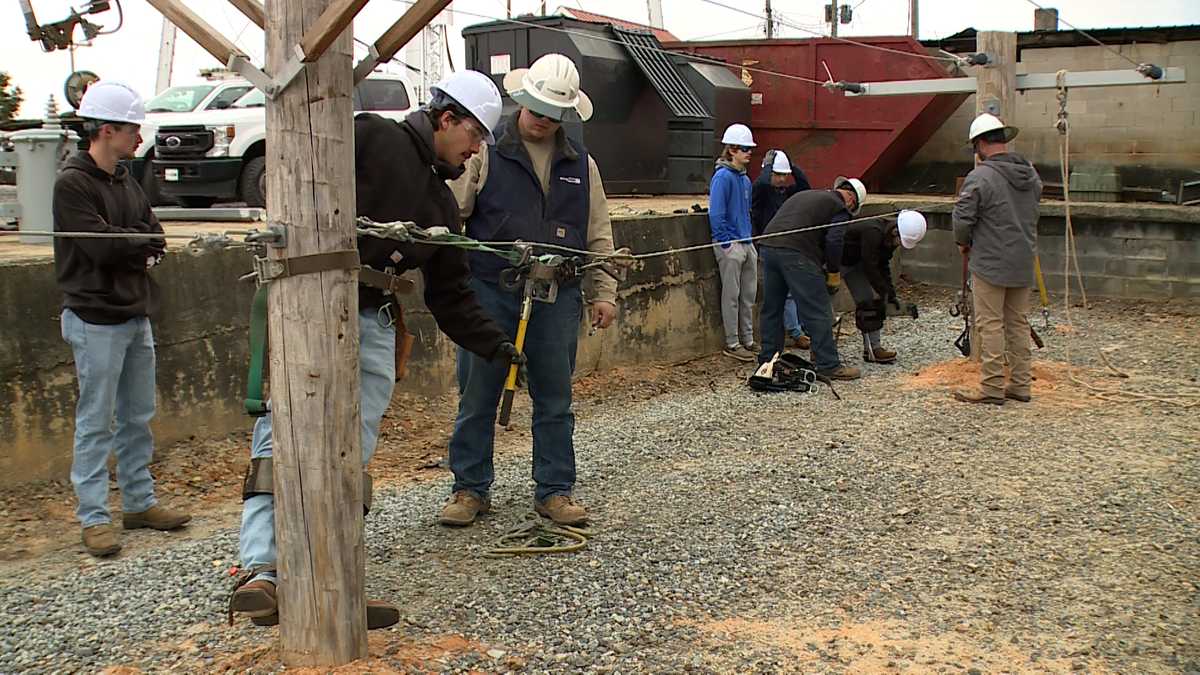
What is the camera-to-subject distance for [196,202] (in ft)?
42.1

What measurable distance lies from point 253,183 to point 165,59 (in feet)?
38.8

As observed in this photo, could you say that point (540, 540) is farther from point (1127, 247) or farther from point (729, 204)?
point (1127, 247)

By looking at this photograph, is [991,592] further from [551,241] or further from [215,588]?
[215,588]

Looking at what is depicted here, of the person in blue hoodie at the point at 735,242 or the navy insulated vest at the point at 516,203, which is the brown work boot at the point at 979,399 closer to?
the person in blue hoodie at the point at 735,242

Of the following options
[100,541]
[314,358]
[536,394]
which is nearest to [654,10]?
[536,394]

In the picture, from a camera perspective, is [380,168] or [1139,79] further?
[1139,79]

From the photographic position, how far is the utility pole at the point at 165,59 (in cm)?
2188

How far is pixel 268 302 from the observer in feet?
11.1

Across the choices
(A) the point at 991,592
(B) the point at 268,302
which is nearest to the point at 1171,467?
(A) the point at 991,592

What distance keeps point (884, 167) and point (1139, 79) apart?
679 cm

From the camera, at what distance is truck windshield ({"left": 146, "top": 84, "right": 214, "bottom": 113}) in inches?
510

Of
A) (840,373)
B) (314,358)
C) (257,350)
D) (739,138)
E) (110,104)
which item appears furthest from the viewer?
(739,138)

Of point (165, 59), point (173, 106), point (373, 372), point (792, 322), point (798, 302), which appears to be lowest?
point (792, 322)

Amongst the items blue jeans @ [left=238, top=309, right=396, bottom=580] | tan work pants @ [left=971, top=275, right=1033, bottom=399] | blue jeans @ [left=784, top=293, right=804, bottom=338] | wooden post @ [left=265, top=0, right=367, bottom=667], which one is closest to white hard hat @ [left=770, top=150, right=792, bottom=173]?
blue jeans @ [left=784, top=293, right=804, bottom=338]
